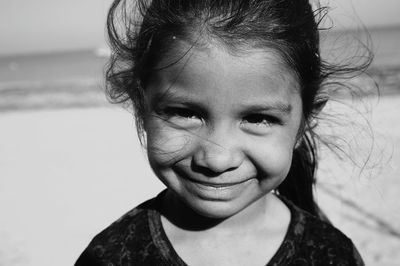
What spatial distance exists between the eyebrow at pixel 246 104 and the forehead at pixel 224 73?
0.02 meters

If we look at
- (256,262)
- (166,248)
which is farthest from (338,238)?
(166,248)

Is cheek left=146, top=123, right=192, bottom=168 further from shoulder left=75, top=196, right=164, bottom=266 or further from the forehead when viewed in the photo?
shoulder left=75, top=196, right=164, bottom=266

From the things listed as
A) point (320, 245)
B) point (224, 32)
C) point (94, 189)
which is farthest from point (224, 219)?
point (94, 189)

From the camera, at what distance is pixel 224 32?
119 cm

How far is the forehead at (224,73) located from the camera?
1.14 meters

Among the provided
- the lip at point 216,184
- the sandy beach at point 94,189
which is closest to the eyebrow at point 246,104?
the lip at point 216,184

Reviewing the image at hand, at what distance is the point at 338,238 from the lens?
1519mm

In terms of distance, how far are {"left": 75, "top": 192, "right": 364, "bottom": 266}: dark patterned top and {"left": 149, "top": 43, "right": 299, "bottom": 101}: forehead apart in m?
0.58

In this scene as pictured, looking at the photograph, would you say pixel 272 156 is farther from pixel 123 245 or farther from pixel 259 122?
pixel 123 245

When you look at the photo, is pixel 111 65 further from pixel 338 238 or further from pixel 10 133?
pixel 10 133

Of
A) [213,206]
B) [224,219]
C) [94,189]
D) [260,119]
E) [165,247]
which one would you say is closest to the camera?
[260,119]

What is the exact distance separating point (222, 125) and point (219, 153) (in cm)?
8

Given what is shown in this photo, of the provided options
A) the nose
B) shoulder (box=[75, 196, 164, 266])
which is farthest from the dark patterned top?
the nose

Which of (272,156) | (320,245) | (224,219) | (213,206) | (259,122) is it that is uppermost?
(259,122)
